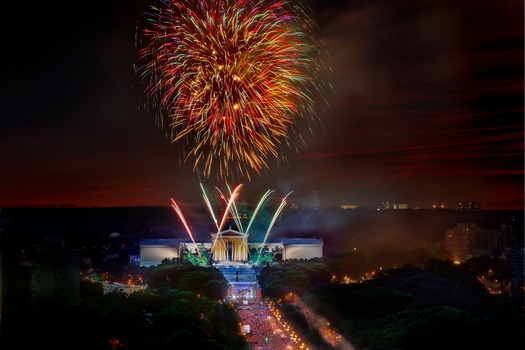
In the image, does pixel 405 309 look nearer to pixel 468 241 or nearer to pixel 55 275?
pixel 55 275

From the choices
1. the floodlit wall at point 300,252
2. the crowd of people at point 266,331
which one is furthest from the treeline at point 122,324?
the floodlit wall at point 300,252

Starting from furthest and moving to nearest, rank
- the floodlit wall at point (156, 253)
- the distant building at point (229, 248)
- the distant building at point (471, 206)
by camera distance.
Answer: the distant building at point (471, 206) < the floodlit wall at point (156, 253) < the distant building at point (229, 248)

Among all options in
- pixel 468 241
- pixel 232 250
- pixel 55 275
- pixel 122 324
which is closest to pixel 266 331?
pixel 122 324

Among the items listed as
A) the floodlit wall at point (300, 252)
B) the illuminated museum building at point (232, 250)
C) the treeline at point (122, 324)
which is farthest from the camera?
the floodlit wall at point (300, 252)

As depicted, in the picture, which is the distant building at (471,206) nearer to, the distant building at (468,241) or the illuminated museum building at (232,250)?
the distant building at (468,241)

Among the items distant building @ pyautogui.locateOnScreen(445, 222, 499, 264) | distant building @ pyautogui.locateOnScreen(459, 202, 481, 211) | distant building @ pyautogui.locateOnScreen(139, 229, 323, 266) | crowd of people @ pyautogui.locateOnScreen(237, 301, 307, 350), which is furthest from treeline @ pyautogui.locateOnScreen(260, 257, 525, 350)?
distant building @ pyautogui.locateOnScreen(459, 202, 481, 211)
